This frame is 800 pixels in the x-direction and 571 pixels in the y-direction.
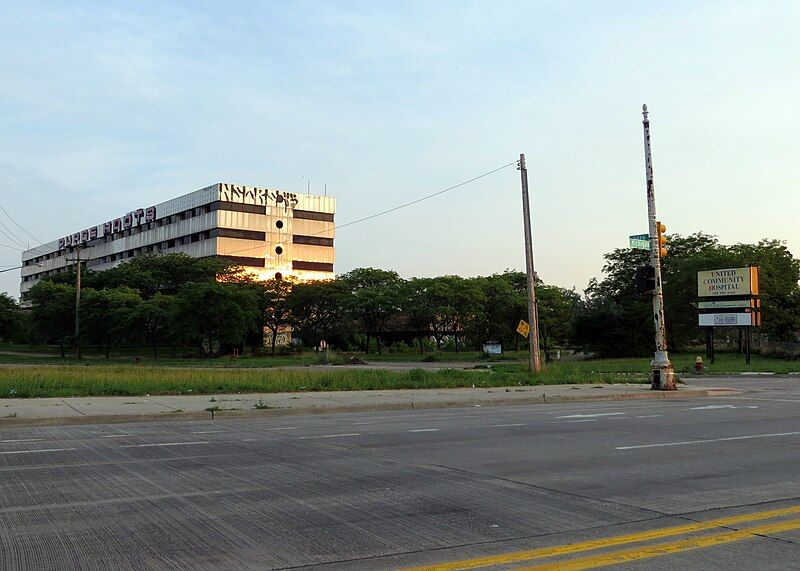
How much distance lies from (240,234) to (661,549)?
106 m

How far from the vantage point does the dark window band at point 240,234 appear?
4198 inches

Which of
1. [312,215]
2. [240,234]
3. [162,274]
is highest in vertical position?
[312,215]

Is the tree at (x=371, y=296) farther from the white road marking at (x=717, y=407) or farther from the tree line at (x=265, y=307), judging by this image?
the white road marking at (x=717, y=407)

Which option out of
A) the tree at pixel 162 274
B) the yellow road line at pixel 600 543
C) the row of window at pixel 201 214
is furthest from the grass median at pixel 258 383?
the row of window at pixel 201 214

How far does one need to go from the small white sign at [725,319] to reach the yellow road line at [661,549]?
45.2 metres

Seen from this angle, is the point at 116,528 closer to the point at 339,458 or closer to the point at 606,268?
the point at 339,458

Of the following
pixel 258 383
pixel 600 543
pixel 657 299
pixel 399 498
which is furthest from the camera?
pixel 657 299

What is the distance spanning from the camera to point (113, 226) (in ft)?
426

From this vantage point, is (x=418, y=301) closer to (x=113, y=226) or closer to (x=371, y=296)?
(x=371, y=296)

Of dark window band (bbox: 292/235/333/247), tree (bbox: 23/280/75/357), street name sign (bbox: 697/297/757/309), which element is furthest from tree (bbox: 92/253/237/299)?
street name sign (bbox: 697/297/757/309)

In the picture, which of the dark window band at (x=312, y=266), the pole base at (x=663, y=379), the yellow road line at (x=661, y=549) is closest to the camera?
the yellow road line at (x=661, y=549)

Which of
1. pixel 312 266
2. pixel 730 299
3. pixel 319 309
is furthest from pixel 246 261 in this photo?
pixel 730 299

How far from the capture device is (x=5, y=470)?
9.25 meters

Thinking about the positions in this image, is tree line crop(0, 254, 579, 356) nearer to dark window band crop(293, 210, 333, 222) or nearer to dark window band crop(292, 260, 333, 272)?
dark window band crop(292, 260, 333, 272)
